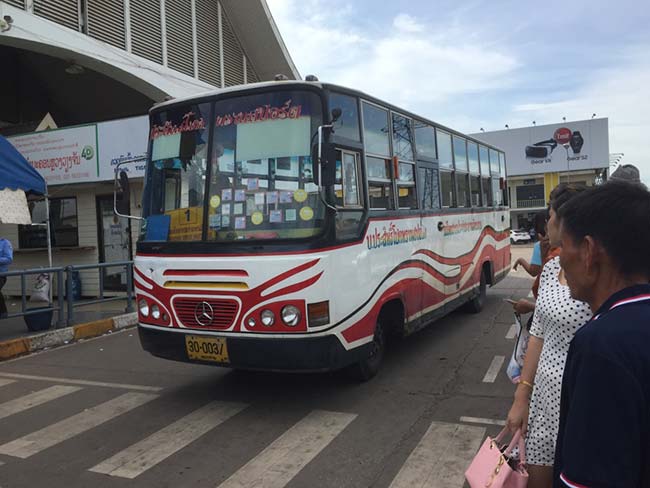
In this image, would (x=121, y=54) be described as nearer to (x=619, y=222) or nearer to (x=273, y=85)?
A: (x=273, y=85)

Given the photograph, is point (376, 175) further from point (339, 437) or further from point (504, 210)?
point (504, 210)

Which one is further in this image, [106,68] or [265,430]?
[106,68]

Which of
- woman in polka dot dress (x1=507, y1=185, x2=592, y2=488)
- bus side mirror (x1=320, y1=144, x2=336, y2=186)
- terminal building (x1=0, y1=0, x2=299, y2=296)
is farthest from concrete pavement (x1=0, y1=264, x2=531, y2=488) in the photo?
terminal building (x1=0, y1=0, x2=299, y2=296)

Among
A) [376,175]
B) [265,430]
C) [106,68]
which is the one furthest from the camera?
[106,68]

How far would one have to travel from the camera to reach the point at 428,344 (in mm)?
7875

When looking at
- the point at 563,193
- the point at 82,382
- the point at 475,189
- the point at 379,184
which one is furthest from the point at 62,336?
the point at 563,193

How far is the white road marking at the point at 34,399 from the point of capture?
18.6ft

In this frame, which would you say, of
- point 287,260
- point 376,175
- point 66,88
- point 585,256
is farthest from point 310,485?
point 66,88

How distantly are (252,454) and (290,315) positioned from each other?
1188mm

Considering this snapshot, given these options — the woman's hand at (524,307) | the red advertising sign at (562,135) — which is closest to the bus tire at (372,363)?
the woman's hand at (524,307)

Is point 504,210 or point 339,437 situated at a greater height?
point 504,210

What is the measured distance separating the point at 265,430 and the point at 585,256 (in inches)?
152

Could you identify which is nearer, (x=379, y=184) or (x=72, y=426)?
(x=72, y=426)

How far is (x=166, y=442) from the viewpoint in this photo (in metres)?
4.63
